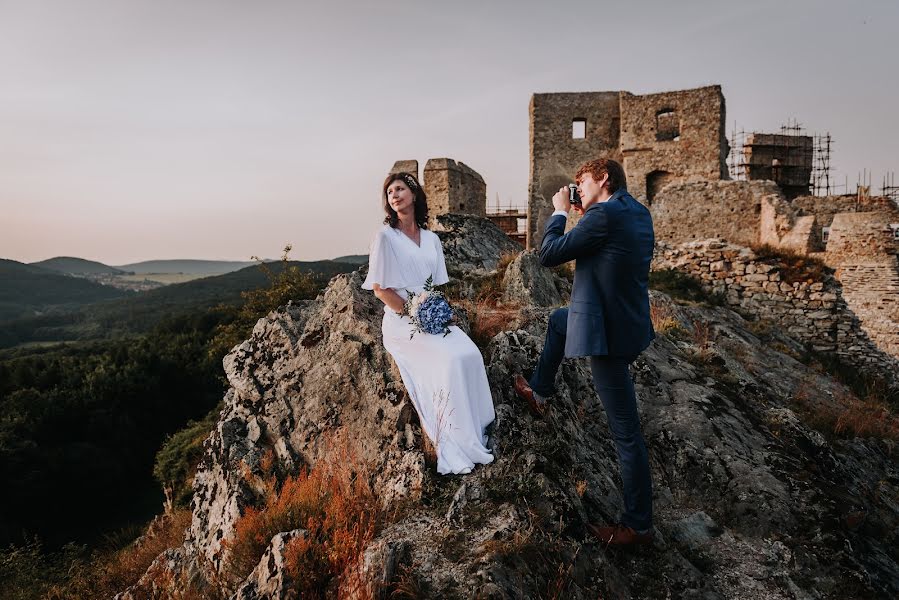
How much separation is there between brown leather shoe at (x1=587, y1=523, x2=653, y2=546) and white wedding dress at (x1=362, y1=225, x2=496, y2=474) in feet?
2.99

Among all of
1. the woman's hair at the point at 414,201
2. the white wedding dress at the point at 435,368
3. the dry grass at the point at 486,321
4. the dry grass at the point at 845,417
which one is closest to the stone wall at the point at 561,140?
the dry grass at the point at 845,417

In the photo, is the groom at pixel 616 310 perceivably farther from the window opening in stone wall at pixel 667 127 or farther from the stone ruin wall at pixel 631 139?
the window opening in stone wall at pixel 667 127

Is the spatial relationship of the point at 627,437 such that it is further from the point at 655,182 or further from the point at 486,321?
the point at 655,182

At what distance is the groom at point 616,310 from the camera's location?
10.7 feet

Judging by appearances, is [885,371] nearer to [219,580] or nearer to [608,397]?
[608,397]

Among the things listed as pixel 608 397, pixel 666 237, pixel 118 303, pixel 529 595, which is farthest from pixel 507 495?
pixel 118 303

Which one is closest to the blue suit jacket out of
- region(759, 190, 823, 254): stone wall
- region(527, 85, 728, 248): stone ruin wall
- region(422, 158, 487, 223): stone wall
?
region(422, 158, 487, 223): stone wall

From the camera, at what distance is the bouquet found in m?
4.18

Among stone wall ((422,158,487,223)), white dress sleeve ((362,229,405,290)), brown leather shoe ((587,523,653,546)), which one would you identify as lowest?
brown leather shoe ((587,523,653,546))

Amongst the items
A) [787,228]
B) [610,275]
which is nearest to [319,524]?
[610,275]

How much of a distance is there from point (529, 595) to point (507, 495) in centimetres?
76

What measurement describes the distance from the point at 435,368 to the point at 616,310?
1.56 metres

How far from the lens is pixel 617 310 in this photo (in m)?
3.32

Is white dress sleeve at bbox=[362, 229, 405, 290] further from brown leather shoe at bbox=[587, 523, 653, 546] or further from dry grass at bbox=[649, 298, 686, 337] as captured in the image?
dry grass at bbox=[649, 298, 686, 337]
